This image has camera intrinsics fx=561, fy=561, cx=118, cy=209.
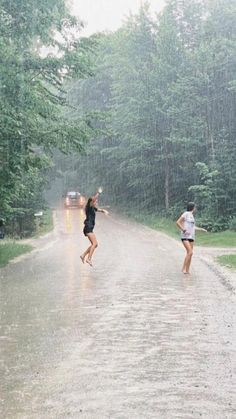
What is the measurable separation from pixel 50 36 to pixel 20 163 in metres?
5.31

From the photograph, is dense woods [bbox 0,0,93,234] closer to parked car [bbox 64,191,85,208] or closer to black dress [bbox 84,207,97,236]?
black dress [bbox 84,207,97,236]

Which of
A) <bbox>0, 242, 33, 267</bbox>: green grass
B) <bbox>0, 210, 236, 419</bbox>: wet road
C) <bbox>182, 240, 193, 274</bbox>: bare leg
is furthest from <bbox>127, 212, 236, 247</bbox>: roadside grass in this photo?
<bbox>0, 210, 236, 419</bbox>: wet road

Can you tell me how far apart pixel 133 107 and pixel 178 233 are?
44.5 feet

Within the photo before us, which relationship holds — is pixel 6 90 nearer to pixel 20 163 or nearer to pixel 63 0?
pixel 20 163

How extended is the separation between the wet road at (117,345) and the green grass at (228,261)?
2.33 meters

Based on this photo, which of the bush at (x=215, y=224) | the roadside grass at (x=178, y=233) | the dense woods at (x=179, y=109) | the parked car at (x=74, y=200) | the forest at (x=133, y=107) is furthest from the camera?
the parked car at (x=74, y=200)

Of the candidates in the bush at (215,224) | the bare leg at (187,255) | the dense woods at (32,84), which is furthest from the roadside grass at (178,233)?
the bare leg at (187,255)

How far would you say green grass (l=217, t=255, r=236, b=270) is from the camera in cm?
1686

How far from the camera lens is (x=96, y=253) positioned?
67.9 ft

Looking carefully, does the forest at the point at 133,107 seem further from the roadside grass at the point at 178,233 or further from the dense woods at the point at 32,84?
the roadside grass at the point at 178,233

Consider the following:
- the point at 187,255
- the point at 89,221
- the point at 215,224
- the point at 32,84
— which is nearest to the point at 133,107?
the point at 215,224

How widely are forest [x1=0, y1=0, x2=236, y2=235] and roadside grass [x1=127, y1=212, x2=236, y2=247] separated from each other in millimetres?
1350

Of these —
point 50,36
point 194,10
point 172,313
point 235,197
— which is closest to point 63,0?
point 50,36

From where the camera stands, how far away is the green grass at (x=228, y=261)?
16862 millimetres
